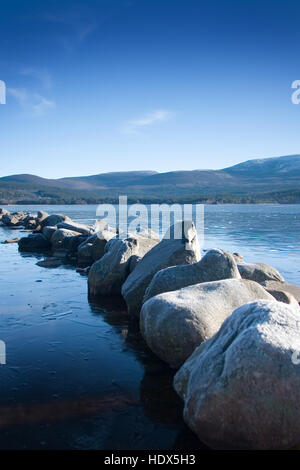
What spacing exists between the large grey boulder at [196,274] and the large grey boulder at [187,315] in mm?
846

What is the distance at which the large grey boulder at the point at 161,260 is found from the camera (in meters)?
8.64

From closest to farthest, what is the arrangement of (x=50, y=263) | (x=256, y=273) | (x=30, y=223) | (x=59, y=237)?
(x=256, y=273) → (x=50, y=263) → (x=59, y=237) → (x=30, y=223)

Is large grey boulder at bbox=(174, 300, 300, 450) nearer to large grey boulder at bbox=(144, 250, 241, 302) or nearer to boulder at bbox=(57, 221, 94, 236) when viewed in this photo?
large grey boulder at bbox=(144, 250, 241, 302)

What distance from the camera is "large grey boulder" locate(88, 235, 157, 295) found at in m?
10.4

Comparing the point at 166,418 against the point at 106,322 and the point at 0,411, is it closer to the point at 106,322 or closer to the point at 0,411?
the point at 0,411

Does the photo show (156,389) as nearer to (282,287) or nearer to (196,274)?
(196,274)

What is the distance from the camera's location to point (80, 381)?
5816mm

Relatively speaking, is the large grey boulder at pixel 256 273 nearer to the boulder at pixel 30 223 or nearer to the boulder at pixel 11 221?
the boulder at pixel 30 223

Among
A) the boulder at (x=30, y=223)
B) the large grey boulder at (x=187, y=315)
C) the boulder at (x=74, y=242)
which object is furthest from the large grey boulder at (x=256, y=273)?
the boulder at (x=30, y=223)

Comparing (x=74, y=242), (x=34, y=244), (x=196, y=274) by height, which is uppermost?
(x=196, y=274)

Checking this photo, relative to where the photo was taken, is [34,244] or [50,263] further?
[34,244]

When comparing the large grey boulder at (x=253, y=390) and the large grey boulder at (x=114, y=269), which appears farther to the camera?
the large grey boulder at (x=114, y=269)

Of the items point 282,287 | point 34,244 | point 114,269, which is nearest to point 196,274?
point 114,269

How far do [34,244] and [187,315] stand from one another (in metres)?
15.4
